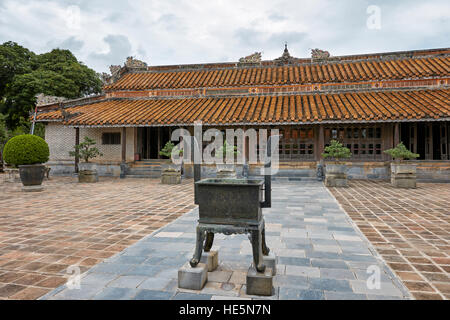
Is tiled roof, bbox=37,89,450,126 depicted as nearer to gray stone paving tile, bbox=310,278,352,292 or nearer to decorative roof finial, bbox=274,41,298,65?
decorative roof finial, bbox=274,41,298,65

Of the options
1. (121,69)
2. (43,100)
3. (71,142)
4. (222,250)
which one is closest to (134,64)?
(121,69)

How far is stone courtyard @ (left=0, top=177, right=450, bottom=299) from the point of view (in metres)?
2.61

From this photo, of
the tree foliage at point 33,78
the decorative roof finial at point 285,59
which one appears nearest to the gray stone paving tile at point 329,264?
the decorative roof finial at point 285,59

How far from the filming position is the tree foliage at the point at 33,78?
73.6ft

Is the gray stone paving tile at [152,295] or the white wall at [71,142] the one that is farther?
the white wall at [71,142]

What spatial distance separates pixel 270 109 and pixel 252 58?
527cm

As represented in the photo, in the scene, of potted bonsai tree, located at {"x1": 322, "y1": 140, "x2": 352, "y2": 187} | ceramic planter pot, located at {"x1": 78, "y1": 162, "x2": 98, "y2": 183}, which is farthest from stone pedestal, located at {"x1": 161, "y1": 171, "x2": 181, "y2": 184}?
potted bonsai tree, located at {"x1": 322, "y1": 140, "x2": 352, "y2": 187}

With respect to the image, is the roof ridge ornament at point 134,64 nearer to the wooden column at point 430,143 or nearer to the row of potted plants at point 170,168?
the row of potted plants at point 170,168

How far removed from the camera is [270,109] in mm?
12688

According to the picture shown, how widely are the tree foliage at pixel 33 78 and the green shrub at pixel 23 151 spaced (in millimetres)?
15315

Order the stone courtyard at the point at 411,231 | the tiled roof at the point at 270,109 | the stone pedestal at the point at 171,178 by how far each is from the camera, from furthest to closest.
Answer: the stone pedestal at the point at 171,178 → the tiled roof at the point at 270,109 → the stone courtyard at the point at 411,231

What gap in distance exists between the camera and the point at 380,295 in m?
2.49

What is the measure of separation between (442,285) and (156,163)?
12987 mm

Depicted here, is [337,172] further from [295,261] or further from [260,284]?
[260,284]
